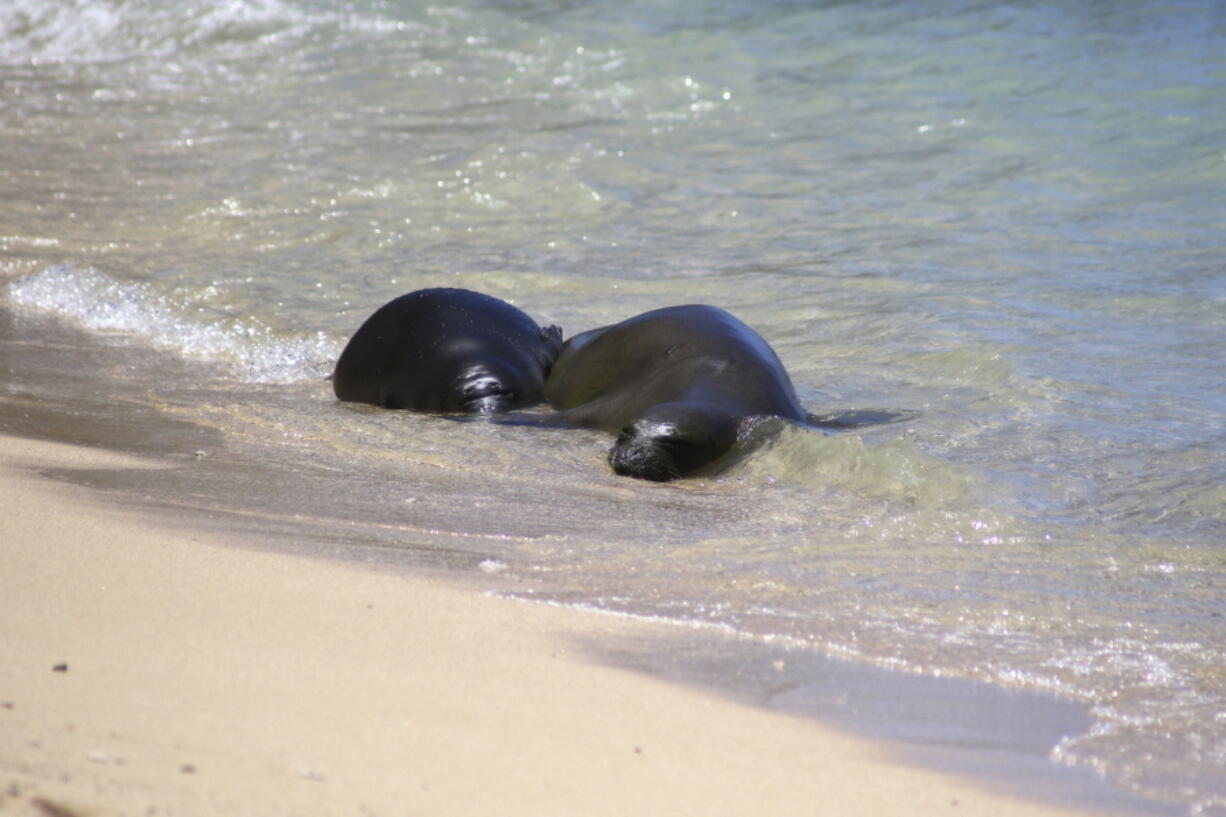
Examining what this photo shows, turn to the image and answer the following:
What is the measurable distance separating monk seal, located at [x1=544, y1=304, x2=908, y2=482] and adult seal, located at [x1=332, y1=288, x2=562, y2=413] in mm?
155

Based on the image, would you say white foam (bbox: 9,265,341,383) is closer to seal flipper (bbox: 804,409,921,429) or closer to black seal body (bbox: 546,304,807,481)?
black seal body (bbox: 546,304,807,481)

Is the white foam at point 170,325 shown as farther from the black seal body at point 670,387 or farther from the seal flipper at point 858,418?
the seal flipper at point 858,418

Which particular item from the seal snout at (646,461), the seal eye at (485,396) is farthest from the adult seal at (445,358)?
the seal snout at (646,461)

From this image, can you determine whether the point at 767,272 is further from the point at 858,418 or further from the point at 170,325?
the point at 170,325

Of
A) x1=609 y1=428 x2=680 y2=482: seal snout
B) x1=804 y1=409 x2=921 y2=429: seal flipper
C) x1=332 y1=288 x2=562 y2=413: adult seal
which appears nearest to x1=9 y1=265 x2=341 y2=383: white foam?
x1=332 y1=288 x2=562 y2=413: adult seal

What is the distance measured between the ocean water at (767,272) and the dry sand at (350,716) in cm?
45

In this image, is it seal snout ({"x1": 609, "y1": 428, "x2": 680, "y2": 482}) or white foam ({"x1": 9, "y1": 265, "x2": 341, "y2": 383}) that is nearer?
seal snout ({"x1": 609, "y1": 428, "x2": 680, "y2": 482})

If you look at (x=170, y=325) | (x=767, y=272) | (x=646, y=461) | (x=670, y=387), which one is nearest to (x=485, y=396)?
(x=670, y=387)

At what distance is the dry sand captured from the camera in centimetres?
202

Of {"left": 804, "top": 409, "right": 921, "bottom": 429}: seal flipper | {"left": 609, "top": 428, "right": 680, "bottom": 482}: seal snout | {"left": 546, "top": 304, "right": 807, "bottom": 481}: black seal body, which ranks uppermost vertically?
{"left": 546, "top": 304, "right": 807, "bottom": 481}: black seal body

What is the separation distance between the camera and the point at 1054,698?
2887 millimetres

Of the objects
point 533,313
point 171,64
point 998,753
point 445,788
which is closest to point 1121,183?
point 533,313

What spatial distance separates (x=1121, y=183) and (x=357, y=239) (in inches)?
195

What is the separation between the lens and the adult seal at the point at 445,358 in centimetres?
577
